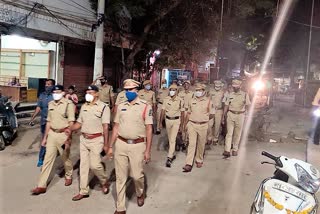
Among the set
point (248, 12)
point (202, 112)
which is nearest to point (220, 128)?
point (202, 112)

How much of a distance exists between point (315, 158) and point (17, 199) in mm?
6476

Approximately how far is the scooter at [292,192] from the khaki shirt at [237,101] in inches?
204

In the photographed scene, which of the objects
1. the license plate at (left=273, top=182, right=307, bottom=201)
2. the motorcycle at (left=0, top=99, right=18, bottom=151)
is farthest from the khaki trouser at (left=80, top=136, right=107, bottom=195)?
the motorcycle at (left=0, top=99, right=18, bottom=151)

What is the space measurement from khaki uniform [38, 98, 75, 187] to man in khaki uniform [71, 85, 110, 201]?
1.37 ft

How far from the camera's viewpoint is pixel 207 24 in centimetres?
1795

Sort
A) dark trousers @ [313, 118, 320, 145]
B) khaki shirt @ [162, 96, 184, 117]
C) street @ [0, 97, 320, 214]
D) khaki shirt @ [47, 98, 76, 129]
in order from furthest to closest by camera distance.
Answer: dark trousers @ [313, 118, 320, 145]
khaki shirt @ [162, 96, 184, 117]
khaki shirt @ [47, 98, 76, 129]
street @ [0, 97, 320, 214]

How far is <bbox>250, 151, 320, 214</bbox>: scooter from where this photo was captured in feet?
11.6

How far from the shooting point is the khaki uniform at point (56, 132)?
574cm

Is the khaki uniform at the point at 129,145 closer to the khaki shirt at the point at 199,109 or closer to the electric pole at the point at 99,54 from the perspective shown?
the khaki shirt at the point at 199,109

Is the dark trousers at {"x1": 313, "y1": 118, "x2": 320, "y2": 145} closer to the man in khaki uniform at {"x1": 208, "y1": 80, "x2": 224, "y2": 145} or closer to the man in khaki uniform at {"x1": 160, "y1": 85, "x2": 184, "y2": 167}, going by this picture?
the man in khaki uniform at {"x1": 208, "y1": 80, "x2": 224, "y2": 145}

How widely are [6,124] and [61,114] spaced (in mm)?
3347

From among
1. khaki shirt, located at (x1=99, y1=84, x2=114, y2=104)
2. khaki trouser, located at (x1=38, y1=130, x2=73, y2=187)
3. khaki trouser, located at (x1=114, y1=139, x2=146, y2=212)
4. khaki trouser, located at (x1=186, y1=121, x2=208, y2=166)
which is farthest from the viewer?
khaki shirt, located at (x1=99, y1=84, x2=114, y2=104)

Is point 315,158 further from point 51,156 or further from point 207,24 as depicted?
point 207,24

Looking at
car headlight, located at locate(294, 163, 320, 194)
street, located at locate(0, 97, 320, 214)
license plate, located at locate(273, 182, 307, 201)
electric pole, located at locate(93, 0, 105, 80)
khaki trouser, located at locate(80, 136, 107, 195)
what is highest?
electric pole, located at locate(93, 0, 105, 80)
